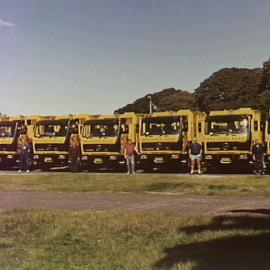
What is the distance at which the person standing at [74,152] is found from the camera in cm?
3103

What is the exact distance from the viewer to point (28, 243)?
10023mm

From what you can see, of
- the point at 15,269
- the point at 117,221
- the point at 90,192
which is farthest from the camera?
the point at 90,192

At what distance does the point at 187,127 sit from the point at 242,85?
5051 centimetres

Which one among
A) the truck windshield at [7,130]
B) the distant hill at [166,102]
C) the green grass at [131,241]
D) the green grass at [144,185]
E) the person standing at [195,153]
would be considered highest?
the distant hill at [166,102]

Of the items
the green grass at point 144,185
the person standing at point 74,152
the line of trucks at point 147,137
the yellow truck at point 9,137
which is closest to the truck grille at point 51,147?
the line of trucks at point 147,137

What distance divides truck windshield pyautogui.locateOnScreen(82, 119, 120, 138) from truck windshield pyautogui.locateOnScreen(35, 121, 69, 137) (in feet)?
4.10

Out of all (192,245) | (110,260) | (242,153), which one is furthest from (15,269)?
(242,153)

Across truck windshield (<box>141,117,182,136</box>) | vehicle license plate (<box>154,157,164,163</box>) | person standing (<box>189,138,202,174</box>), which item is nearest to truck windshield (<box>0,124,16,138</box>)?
truck windshield (<box>141,117,182,136</box>)

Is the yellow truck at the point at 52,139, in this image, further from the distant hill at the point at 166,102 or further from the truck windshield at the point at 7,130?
the distant hill at the point at 166,102

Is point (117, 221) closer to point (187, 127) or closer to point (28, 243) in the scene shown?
point (28, 243)

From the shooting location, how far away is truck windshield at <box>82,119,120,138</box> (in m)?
31.1

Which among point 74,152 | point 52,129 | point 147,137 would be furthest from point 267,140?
point 52,129

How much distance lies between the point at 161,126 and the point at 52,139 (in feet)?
19.9

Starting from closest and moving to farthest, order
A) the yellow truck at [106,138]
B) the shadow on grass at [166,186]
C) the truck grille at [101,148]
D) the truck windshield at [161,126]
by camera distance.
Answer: the shadow on grass at [166,186] → the truck windshield at [161,126] → the yellow truck at [106,138] → the truck grille at [101,148]
